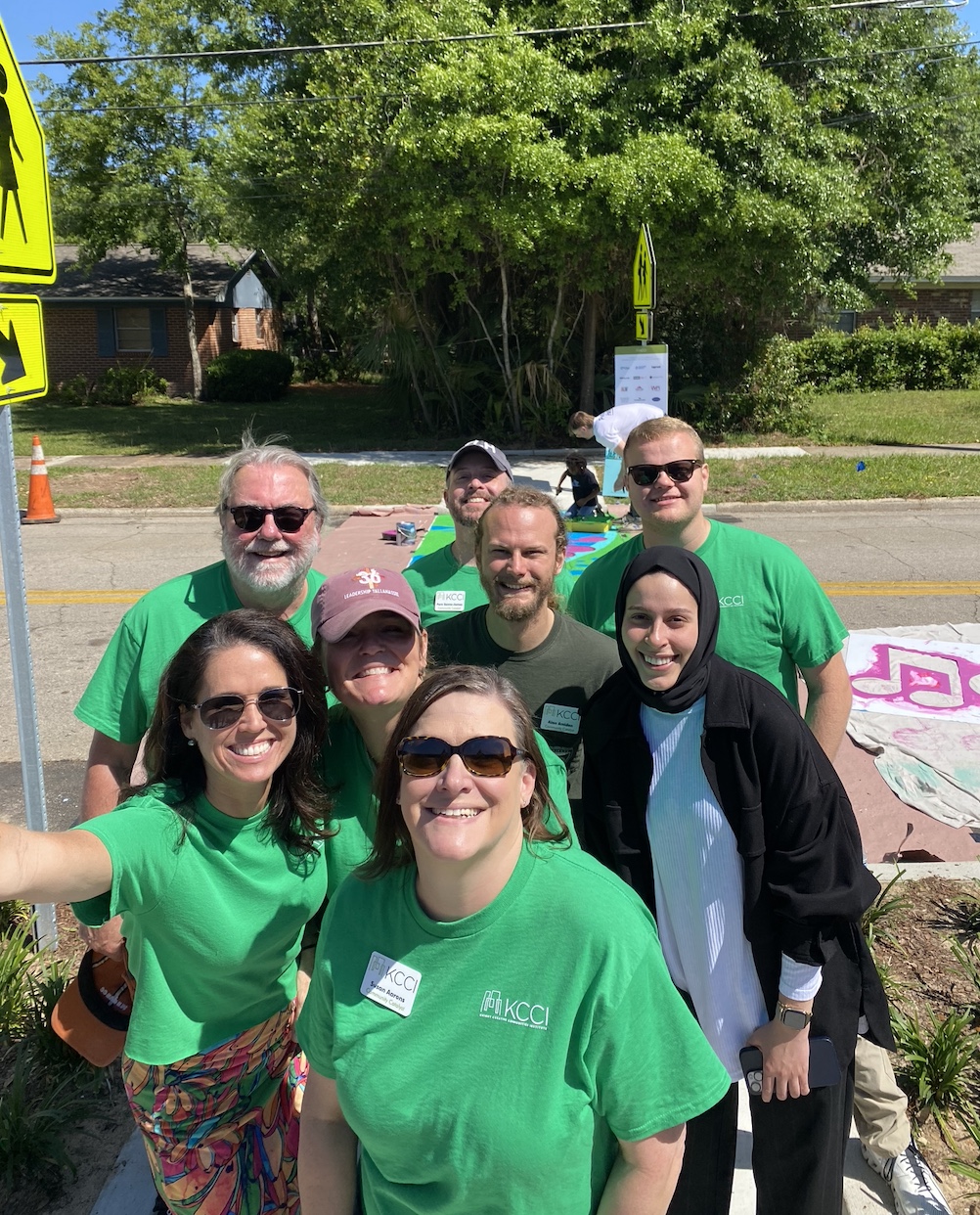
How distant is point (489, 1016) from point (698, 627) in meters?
0.96

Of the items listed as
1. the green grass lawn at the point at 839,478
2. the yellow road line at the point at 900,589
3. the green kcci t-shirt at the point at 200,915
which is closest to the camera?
the green kcci t-shirt at the point at 200,915

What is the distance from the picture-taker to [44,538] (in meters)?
12.2

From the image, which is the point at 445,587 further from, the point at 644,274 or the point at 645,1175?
the point at 644,274

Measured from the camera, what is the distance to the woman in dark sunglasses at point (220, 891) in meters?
2.11

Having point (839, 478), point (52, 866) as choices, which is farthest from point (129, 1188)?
point (839, 478)

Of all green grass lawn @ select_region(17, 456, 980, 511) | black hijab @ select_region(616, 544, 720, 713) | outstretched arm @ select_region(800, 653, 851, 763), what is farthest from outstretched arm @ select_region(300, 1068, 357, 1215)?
green grass lawn @ select_region(17, 456, 980, 511)

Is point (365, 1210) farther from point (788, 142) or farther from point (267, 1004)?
point (788, 142)

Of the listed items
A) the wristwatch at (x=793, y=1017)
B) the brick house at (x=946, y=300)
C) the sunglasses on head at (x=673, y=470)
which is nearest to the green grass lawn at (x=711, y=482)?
the sunglasses on head at (x=673, y=470)

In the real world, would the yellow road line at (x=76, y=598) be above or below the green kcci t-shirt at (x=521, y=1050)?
below

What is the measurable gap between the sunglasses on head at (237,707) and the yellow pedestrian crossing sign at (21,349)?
55.3 inches

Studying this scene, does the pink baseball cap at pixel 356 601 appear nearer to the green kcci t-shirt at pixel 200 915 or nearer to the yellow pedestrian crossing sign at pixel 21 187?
the green kcci t-shirt at pixel 200 915

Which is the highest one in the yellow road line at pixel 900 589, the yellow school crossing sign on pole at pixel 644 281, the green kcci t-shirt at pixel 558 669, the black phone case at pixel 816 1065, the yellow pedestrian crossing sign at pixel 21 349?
the yellow school crossing sign on pole at pixel 644 281

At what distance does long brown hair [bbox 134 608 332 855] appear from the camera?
7.14 feet

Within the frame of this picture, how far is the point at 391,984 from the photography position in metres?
1.76
